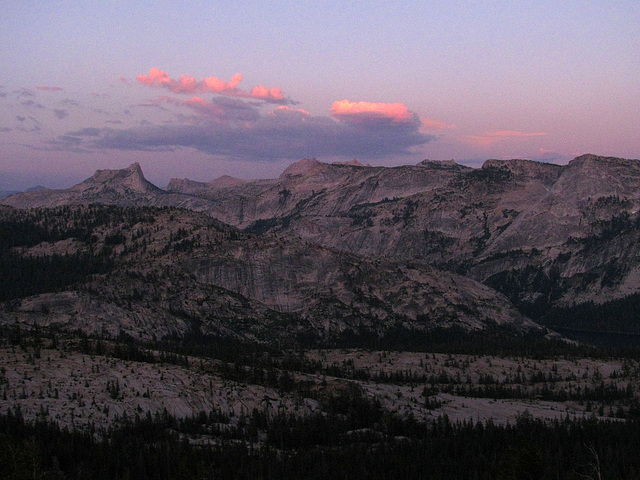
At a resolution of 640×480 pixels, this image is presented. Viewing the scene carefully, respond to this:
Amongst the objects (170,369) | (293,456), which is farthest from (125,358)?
(293,456)

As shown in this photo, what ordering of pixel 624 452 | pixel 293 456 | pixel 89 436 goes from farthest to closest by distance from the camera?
1. pixel 624 452
2. pixel 293 456
3. pixel 89 436

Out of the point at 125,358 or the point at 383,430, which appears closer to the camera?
the point at 383,430

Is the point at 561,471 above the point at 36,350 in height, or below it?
A: below

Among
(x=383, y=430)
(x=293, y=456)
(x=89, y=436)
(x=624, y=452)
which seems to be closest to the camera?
(x=89, y=436)

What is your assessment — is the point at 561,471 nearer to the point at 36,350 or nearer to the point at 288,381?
the point at 288,381

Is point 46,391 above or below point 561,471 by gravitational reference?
above

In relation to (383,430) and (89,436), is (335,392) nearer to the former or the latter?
(383,430)

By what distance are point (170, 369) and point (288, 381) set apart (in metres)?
32.4

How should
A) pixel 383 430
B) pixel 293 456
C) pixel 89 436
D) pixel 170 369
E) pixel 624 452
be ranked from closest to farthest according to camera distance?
pixel 89 436 < pixel 293 456 < pixel 624 452 < pixel 383 430 < pixel 170 369

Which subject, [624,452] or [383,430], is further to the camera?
[383,430]

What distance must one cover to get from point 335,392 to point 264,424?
31.2 meters

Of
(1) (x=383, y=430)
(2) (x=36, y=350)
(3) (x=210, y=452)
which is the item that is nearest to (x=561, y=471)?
(1) (x=383, y=430)

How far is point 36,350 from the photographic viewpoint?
178375 mm

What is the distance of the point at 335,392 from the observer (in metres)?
188
